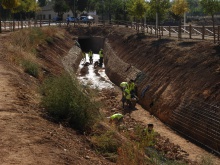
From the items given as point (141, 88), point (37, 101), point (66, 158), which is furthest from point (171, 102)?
point (66, 158)

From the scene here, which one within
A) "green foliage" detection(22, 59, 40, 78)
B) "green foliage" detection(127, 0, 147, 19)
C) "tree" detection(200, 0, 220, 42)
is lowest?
"green foliage" detection(22, 59, 40, 78)

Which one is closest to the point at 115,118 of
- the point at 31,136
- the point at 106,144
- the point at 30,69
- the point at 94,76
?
the point at 30,69

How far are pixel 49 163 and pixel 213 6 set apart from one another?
22.2 m

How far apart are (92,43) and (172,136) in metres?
40.5

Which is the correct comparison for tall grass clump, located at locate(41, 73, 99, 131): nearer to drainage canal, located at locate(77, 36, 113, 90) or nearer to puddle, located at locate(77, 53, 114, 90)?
drainage canal, located at locate(77, 36, 113, 90)

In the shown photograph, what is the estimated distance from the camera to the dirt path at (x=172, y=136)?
592 inches

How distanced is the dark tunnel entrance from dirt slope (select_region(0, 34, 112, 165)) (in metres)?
41.7

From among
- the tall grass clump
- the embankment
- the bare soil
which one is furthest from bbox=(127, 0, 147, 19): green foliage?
the tall grass clump

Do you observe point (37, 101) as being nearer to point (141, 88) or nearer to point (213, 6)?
point (141, 88)

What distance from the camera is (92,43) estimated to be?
56969mm

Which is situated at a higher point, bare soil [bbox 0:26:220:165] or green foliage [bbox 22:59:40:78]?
green foliage [bbox 22:59:40:78]

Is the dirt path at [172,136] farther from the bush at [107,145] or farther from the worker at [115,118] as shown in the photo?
the bush at [107,145]

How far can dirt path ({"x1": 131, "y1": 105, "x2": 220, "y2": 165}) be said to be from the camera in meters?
15.0

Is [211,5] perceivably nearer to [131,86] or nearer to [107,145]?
[131,86]
